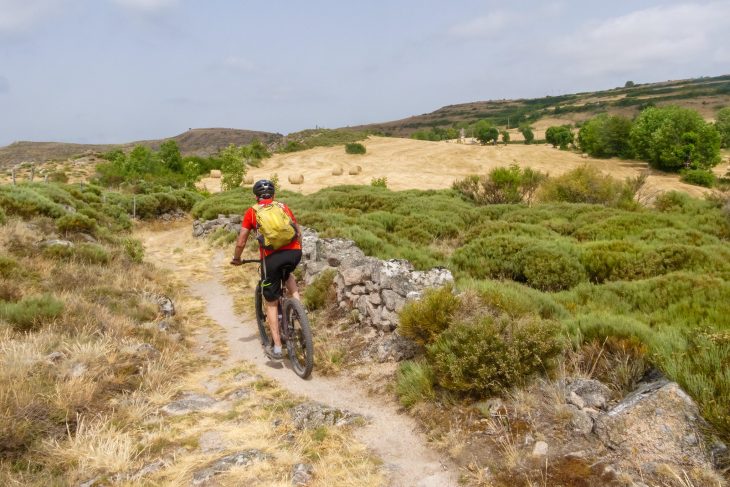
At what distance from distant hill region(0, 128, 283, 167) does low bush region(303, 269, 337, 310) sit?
93781 mm

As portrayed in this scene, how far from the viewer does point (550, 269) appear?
10344 mm

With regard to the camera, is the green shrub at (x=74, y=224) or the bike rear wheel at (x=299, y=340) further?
the green shrub at (x=74, y=224)

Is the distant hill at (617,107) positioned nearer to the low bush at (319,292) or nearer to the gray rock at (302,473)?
the low bush at (319,292)

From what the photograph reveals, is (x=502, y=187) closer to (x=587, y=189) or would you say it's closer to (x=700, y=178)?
(x=587, y=189)

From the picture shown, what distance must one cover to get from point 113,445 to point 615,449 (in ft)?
14.7

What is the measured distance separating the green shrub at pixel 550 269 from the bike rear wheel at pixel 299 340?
6227mm

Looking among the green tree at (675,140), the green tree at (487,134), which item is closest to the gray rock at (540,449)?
the green tree at (675,140)

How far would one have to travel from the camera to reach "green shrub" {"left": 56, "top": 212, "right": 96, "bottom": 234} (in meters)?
13.1

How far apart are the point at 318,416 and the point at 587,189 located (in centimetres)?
2809

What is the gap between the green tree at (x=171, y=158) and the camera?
54.4 meters

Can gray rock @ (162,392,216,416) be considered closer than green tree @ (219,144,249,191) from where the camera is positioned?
Yes

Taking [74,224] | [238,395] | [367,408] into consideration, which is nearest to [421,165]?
[74,224]

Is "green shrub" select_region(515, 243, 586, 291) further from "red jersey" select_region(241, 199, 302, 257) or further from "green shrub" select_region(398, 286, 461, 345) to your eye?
"red jersey" select_region(241, 199, 302, 257)

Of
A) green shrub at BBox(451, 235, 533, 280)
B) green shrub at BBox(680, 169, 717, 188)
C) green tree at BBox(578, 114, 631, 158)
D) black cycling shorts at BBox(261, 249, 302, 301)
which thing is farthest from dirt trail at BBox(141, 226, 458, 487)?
green tree at BBox(578, 114, 631, 158)
